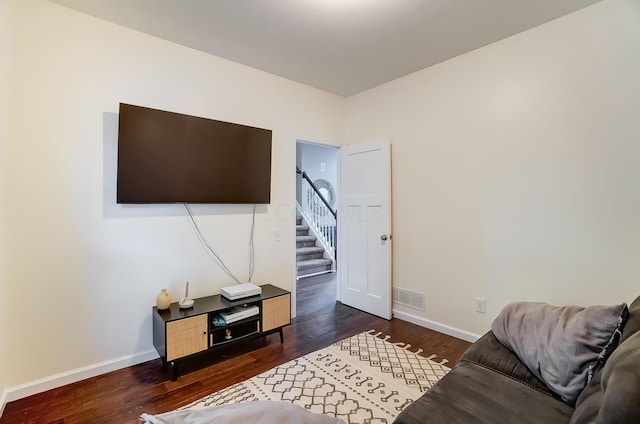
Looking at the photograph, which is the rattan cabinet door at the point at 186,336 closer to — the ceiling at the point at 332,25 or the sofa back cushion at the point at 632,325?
the ceiling at the point at 332,25

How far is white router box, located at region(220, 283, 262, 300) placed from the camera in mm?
2761

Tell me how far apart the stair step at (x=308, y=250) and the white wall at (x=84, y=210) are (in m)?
2.84

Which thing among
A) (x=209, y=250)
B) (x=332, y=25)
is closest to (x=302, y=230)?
(x=209, y=250)

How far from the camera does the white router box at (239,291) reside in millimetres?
2761

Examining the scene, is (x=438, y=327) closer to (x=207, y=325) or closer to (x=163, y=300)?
(x=207, y=325)

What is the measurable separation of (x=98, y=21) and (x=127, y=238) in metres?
1.71

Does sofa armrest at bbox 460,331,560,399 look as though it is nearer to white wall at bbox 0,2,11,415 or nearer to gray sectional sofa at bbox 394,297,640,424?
gray sectional sofa at bbox 394,297,640,424

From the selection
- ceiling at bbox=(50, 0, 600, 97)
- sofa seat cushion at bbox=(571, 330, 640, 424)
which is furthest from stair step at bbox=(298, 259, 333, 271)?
sofa seat cushion at bbox=(571, 330, 640, 424)

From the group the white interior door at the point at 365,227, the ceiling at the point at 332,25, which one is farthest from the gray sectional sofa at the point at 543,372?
the ceiling at the point at 332,25

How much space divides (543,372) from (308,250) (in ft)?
15.1

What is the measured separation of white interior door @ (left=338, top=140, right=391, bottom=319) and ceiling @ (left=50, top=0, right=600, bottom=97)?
42.2 inches

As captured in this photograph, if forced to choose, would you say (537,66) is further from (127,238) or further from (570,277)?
(127,238)

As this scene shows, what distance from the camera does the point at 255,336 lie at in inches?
109

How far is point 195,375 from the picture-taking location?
2379 mm
